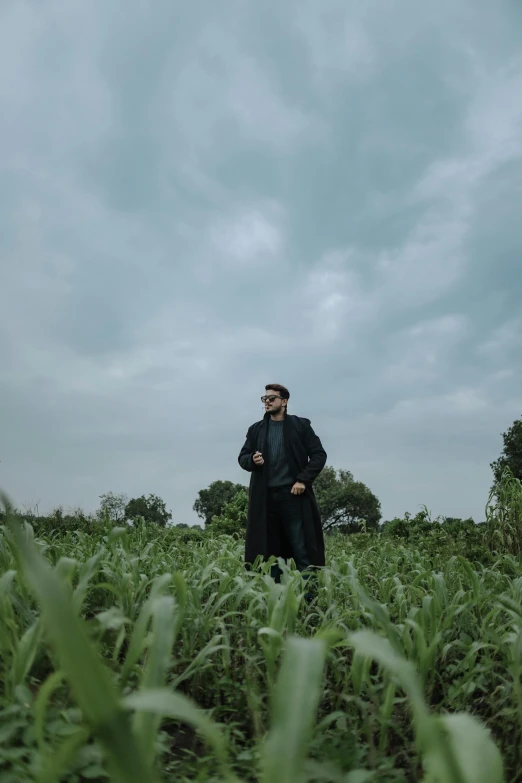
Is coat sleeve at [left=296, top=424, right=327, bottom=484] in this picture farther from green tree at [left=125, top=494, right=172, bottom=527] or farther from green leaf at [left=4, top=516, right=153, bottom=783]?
green tree at [left=125, top=494, right=172, bottom=527]

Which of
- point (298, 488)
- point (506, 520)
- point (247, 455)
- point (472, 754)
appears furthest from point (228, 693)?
point (506, 520)

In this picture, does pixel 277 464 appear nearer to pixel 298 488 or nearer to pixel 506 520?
pixel 298 488

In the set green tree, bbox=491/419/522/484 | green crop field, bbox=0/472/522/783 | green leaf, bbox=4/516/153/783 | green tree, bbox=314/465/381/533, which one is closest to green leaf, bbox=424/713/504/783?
green crop field, bbox=0/472/522/783

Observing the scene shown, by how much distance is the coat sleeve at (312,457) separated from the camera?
18.8 ft

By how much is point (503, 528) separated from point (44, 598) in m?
8.27

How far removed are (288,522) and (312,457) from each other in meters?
0.68

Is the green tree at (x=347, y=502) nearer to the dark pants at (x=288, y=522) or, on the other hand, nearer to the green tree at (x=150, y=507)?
the green tree at (x=150, y=507)

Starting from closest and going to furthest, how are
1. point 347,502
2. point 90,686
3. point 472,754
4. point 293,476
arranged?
point 90,686, point 472,754, point 293,476, point 347,502

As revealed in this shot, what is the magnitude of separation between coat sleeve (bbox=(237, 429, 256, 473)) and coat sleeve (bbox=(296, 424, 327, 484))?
1.67 feet

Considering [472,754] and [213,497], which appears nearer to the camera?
[472,754]

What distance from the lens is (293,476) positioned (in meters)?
5.95

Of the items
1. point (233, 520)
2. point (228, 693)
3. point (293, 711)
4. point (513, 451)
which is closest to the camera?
point (293, 711)

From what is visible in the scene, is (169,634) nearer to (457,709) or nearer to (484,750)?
(484,750)

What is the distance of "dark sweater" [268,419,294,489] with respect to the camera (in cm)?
593
